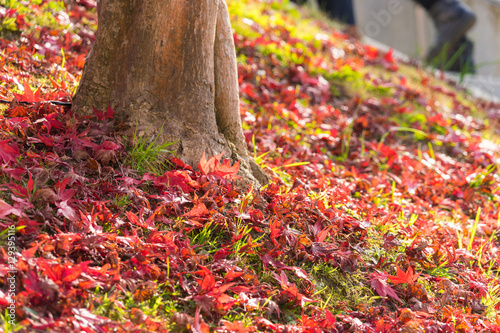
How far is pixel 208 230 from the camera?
80.8 inches

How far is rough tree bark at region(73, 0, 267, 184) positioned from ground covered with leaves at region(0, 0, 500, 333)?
0.43 ft

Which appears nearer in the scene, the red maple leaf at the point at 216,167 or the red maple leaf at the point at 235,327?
the red maple leaf at the point at 235,327

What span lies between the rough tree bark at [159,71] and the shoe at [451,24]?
758cm

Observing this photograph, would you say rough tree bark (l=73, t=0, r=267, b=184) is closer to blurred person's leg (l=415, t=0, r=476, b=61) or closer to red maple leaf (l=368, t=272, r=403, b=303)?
red maple leaf (l=368, t=272, r=403, b=303)

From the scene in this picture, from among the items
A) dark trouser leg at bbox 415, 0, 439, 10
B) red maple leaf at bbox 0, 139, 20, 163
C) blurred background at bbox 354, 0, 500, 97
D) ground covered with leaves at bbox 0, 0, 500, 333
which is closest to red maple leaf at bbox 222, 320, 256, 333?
ground covered with leaves at bbox 0, 0, 500, 333

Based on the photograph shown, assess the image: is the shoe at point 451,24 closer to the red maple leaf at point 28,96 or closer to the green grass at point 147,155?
the green grass at point 147,155

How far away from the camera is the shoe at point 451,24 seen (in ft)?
28.0

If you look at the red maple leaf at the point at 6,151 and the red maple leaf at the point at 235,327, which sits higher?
the red maple leaf at the point at 6,151

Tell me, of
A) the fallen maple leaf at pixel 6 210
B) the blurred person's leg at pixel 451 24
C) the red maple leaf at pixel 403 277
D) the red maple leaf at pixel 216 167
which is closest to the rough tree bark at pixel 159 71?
the red maple leaf at pixel 216 167

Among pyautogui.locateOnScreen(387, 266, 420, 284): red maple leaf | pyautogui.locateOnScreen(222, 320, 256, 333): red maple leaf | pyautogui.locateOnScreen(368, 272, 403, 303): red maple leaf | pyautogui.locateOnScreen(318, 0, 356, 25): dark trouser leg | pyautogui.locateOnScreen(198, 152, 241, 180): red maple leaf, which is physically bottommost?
pyautogui.locateOnScreen(222, 320, 256, 333): red maple leaf

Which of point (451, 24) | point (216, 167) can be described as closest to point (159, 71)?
point (216, 167)

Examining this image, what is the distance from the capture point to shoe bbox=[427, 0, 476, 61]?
8.52 m

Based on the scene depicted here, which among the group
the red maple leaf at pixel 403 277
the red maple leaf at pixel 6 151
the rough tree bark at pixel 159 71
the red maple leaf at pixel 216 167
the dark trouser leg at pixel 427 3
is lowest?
the red maple leaf at pixel 403 277

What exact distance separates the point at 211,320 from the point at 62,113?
1.47m
